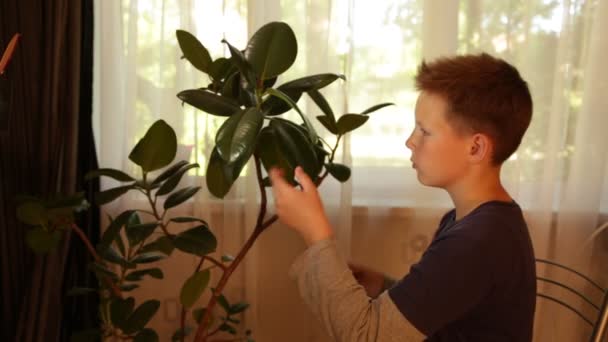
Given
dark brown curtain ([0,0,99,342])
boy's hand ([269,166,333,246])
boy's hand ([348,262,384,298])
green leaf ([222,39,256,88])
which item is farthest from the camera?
dark brown curtain ([0,0,99,342])

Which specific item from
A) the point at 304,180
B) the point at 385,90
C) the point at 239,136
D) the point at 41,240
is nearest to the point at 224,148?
the point at 239,136

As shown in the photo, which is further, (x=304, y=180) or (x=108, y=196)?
(x=108, y=196)

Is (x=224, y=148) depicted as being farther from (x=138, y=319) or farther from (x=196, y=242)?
A: (x=138, y=319)

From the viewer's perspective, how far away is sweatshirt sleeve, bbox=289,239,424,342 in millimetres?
895

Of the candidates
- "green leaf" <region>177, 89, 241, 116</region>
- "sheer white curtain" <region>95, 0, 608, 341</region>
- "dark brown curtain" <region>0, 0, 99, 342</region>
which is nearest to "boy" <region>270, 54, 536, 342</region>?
"green leaf" <region>177, 89, 241, 116</region>

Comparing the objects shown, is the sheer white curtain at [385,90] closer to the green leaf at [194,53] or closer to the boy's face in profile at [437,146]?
the green leaf at [194,53]

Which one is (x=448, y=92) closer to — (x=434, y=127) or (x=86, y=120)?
(x=434, y=127)

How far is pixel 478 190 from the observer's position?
106cm

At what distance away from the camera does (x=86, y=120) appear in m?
1.77

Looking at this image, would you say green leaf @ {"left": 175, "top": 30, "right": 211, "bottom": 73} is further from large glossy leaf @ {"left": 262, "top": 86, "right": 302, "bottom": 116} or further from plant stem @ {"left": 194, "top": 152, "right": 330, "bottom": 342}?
plant stem @ {"left": 194, "top": 152, "right": 330, "bottom": 342}

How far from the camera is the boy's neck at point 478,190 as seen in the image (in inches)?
41.4

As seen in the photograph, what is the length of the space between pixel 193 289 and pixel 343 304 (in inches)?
21.5

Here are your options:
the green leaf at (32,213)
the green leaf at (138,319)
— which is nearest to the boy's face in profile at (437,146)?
the green leaf at (138,319)

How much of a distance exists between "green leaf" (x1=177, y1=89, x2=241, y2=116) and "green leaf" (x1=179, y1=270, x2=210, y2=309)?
414 millimetres
